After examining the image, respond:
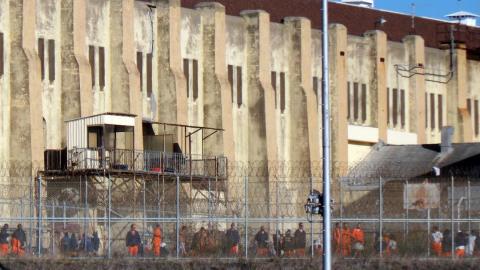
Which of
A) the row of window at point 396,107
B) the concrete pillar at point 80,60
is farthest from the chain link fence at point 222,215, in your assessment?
the row of window at point 396,107

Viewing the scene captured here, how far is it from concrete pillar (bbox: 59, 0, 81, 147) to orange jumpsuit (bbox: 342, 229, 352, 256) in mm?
18061

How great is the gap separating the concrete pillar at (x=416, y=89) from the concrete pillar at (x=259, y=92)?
36.1 feet

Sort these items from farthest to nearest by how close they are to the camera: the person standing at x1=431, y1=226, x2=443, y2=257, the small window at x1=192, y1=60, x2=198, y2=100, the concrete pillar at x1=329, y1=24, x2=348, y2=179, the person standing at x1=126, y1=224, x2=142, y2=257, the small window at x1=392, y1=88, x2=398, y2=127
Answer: the small window at x1=392, y1=88, x2=398, y2=127 → the concrete pillar at x1=329, y1=24, x2=348, y2=179 → the small window at x1=192, y1=60, x2=198, y2=100 → the person standing at x1=431, y1=226, x2=443, y2=257 → the person standing at x1=126, y1=224, x2=142, y2=257

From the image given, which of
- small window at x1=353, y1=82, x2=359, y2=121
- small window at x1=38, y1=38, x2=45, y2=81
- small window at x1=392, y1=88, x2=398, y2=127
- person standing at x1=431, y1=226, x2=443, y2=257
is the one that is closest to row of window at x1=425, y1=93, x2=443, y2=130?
small window at x1=392, y1=88, x2=398, y2=127

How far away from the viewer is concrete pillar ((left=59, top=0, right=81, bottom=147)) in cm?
5750

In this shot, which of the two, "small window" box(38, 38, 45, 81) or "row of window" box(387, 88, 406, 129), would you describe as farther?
"row of window" box(387, 88, 406, 129)

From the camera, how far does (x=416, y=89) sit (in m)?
76.9

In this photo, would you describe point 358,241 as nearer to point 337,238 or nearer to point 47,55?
point 337,238

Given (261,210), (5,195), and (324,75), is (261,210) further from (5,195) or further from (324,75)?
(324,75)

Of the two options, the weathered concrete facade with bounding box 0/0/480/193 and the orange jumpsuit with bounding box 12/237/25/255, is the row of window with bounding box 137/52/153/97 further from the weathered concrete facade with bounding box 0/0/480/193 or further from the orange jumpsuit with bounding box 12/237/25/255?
the orange jumpsuit with bounding box 12/237/25/255

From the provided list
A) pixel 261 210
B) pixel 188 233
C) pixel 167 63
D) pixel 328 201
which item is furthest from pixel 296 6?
pixel 328 201

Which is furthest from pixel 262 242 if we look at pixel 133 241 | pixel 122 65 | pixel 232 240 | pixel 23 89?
pixel 122 65

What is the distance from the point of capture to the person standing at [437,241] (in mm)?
41612

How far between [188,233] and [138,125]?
1674 centimetres
